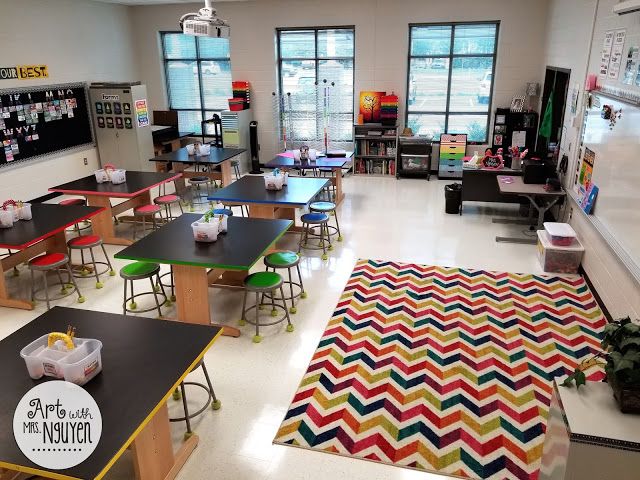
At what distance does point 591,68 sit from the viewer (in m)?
5.55

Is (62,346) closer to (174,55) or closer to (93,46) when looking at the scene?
(93,46)

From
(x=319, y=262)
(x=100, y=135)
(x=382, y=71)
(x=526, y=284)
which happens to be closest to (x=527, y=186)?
(x=526, y=284)

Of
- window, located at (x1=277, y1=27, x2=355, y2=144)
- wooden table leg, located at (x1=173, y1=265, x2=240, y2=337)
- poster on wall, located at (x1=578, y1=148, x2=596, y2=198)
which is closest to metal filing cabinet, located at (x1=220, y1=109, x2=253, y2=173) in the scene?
window, located at (x1=277, y1=27, x2=355, y2=144)

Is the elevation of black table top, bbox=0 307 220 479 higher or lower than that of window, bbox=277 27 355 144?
lower

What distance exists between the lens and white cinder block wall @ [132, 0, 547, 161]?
8953 millimetres

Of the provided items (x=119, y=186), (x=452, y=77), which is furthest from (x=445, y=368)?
(x=452, y=77)

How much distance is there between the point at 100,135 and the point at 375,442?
8.69m

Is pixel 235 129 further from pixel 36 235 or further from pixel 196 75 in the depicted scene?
pixel 36 235

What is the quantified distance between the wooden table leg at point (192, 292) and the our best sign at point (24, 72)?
5.69 metres

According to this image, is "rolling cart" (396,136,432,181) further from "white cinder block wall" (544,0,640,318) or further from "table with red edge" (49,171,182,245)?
"table with red edge" (49,171,182,245)

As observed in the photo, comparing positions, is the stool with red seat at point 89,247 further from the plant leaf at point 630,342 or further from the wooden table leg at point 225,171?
the plant leaf at point 630,342

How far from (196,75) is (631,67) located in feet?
29.3

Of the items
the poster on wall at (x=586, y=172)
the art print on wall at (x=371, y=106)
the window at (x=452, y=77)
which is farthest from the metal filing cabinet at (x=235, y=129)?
the poster on wall at (x=586, y=172)

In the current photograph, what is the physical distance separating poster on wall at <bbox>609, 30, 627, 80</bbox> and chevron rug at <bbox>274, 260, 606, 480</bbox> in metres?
2.15
